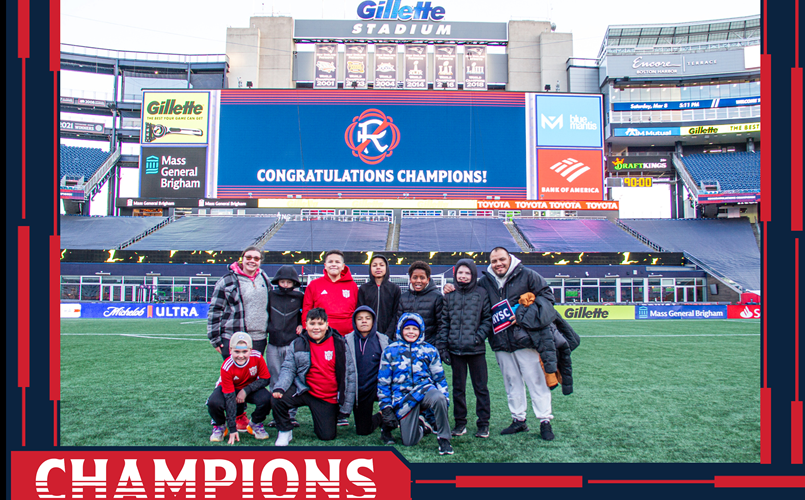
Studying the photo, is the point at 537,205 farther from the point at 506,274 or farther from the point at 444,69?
the point at 444,69

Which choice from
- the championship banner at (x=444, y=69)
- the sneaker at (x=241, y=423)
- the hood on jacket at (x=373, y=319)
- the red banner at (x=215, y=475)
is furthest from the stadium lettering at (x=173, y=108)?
the championship banner at (x=444, y=69)

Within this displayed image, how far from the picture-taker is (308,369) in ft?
12.5

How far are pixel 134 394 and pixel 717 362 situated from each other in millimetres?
8328

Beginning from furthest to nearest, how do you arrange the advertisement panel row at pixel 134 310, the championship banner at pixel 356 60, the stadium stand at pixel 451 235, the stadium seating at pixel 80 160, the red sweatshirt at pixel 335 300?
the stadium seating at pixel 80 160 < the championship banner at pixel 356 60 < the stadium stand at pixel 451 235 < the advertisement panel row at pixel 134 310 < the red sweatshirt at pixel 335 300

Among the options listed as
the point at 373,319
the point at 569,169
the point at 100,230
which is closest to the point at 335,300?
the point at 373,319

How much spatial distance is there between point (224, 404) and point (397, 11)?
76.3 feet

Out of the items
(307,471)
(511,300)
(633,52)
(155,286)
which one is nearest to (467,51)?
(633,52)

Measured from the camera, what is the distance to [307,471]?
212 centimetres

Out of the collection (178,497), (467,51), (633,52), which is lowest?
(178,497)

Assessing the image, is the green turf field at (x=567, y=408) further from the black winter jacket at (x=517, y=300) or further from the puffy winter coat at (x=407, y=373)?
the black winter jacket at (x=517, y=300)

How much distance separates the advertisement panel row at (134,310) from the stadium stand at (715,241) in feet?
74.8

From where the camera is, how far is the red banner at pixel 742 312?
1756 centimetres

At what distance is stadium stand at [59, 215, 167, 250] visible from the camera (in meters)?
23.8
